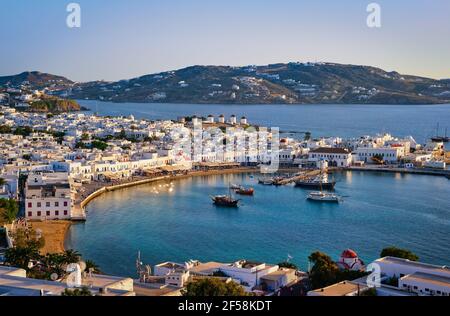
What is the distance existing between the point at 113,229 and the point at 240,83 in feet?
139

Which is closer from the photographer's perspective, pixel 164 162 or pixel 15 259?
pixel 15 259

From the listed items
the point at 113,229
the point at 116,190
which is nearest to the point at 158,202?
the point at 116,190

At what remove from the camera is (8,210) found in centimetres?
717

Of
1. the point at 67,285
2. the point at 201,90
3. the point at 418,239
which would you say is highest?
the point at 201,90

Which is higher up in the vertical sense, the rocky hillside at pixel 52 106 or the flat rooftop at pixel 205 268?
the rocky hillside at pixel 52 106

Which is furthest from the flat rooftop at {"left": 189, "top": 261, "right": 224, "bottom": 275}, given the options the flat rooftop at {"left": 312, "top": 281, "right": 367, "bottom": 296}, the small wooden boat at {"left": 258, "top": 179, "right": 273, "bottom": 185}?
the small wooden boat at {"left": 258, "top": 179, "right": 273, "bottom": 185}

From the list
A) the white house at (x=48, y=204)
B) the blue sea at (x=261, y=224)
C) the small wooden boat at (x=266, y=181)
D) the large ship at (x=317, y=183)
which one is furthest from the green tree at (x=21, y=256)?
the small wooden boat at (x=266, y=181)

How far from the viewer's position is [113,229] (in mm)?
7555

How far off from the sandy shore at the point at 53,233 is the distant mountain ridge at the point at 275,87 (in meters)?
38.0

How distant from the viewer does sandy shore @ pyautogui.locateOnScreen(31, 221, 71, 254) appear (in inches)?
253

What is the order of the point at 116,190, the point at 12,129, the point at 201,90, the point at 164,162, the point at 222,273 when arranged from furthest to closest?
the point at 201,90
the point at 12,129
the point at 164,162
the point at 116,190
the point at 222,273

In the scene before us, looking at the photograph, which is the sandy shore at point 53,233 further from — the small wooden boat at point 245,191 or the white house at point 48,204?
the small wooden boat at point 245,191

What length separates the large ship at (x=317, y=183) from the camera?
11.3 metres

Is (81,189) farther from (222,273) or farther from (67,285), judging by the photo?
(67,285)
